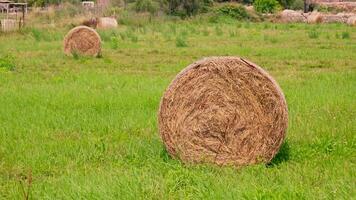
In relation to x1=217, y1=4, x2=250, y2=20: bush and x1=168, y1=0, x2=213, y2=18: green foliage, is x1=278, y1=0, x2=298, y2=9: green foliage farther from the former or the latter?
x1=168, y1=0, x2=213, y2=18: green foliage

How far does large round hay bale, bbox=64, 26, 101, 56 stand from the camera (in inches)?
755

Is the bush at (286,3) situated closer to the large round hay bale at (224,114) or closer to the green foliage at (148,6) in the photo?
the green foliage at (148,6)

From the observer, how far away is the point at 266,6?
5841 cm

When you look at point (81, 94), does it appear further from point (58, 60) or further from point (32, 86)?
point (58, 60)

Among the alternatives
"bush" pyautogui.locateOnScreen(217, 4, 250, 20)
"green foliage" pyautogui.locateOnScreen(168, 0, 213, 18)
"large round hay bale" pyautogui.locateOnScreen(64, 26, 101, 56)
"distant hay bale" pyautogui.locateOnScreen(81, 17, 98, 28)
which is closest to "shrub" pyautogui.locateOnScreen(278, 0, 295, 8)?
"bush" pyautogui.locateOnScreen(217, 4, 250, 20)

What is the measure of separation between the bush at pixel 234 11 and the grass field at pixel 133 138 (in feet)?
103

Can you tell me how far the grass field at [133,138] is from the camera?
587 centimetres

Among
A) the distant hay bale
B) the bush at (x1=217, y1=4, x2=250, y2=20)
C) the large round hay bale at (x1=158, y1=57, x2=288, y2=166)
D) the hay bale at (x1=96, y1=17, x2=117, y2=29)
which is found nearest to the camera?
the large round hay bale at (x1=158, y1=57, x2=288, y2=166)

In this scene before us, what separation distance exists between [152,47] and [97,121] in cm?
1347

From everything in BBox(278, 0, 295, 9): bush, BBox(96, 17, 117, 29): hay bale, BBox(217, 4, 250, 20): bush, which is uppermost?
BBox(278, 0, 295, 9): bush

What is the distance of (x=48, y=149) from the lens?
7582 mm

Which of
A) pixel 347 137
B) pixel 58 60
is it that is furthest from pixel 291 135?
pixel 58 60

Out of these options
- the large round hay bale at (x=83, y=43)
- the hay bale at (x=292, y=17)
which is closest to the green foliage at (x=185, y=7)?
the hay bale at (x=292, y=17)

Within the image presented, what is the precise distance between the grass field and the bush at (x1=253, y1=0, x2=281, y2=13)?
4141 cm
